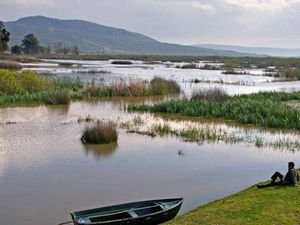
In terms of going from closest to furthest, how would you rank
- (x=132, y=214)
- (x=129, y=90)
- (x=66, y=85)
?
(x=132, y=214)
(x=129, y=90)
(x=66, y=85)

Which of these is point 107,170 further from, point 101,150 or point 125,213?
point 125,213

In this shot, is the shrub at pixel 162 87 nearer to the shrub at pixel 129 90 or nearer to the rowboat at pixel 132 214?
the shrub at pixel 129 90

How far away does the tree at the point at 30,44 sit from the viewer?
136 metres

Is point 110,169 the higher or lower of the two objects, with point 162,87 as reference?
lower

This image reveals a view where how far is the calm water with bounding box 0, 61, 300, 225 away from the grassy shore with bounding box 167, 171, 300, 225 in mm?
1918

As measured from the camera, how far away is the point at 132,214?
10945 millimetres

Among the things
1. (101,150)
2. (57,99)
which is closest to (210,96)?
(57,99)

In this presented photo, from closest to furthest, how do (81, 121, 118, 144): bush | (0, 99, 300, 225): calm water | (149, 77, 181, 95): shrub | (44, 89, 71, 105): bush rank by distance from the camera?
1. (0, 99, 300, 225): calm water
2. (81, 121, 118, 144): bush
3. (44, 89, 71, 105): bush
4. (149, 77, 181, 95): shrub

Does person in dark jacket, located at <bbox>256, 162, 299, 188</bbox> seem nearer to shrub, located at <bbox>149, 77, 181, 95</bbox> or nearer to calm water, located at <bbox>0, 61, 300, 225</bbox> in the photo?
calm water, located at <bbox>0, 61, 300, 225</bbox>

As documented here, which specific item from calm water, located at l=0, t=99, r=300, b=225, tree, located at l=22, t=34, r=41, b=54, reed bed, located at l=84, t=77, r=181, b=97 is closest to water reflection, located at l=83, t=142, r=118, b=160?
calm water, located at l=0, t=99, r=300, b=225

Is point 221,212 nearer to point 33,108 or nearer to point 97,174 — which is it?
point 97,174

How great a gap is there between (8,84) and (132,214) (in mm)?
26705

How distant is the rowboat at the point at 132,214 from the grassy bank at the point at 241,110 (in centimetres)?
1458

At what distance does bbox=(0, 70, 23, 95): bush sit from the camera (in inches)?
1377
